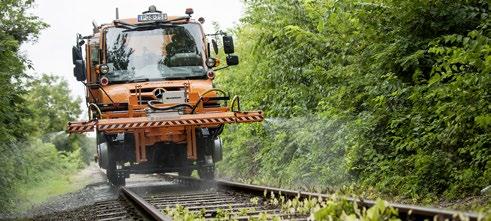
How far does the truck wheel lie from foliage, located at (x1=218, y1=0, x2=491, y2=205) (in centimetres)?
132

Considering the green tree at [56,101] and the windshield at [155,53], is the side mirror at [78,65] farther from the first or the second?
the green tree at [56,101]

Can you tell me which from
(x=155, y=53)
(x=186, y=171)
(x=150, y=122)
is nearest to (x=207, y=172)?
(x=186, y=171)

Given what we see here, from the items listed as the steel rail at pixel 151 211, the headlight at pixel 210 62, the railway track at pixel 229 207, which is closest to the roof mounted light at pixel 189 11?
the headlight at pixel 210 62

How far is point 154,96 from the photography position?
13719mm

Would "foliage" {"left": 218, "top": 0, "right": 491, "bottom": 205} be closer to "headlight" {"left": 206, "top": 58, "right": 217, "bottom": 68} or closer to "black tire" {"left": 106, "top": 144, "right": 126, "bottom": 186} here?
"headlight" {"left": 206, "top": 58, "right": 217, "bottom": 68}

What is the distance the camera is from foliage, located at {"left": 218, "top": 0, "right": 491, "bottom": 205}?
7945 millimetres

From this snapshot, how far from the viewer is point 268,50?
1681 cm

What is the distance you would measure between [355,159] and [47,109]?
2824 inches

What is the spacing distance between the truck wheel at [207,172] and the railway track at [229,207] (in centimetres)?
67

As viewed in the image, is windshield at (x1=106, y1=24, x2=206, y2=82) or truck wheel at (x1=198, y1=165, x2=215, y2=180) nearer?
windshield at (x1=106, y1=24, x2=206, y2=82)

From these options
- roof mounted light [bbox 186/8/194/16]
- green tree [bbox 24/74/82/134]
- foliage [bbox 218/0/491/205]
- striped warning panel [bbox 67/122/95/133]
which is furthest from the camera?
green tree [bbox 24/74/82/134]

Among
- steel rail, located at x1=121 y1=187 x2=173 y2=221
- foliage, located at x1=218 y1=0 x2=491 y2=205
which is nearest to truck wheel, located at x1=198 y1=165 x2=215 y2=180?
foliage, located at x1=218 y1=0 x2=491 y2=205

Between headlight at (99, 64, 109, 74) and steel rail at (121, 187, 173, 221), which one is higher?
headlight at (99, 64, 109, 74)

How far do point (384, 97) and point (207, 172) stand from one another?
6.37 m
